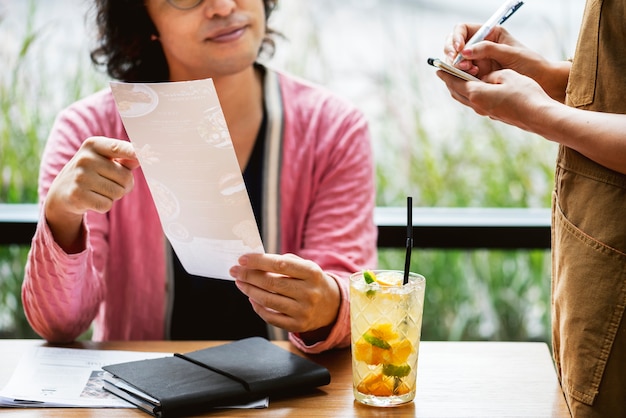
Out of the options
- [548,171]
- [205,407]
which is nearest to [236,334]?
[205,407]

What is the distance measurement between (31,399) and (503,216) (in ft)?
4.79

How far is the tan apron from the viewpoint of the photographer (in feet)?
3.50

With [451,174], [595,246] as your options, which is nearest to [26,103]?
[451,174]

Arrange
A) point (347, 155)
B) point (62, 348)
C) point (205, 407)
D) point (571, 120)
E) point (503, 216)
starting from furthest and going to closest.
A: point (503, 216) → point (347, 155) → point (62, 348) → point (205, 407) → point (571, 120)

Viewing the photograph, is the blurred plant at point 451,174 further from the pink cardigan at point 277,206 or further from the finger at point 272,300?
the finger at point 272,300

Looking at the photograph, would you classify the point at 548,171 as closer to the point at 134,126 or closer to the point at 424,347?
the point at 424,347

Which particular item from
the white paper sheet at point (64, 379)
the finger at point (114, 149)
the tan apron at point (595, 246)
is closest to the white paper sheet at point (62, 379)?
the white paper sheet at point (64, 379)

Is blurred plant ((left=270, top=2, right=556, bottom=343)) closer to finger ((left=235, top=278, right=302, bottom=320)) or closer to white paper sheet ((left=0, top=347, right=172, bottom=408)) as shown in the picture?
finger ((left=235, top=278, right=302, bottom=320))

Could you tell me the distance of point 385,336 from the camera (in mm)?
1159

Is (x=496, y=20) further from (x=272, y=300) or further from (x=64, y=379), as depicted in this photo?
(x=64, y=379)

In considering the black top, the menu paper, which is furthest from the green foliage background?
the menu paper

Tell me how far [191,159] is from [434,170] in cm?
125

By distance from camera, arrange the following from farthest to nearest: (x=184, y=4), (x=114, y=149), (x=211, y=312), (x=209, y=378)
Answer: (x=211, y=312)
(x=184, y=4)
(x=114, y=149)
(x=209, y=378)

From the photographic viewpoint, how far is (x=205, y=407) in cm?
116
